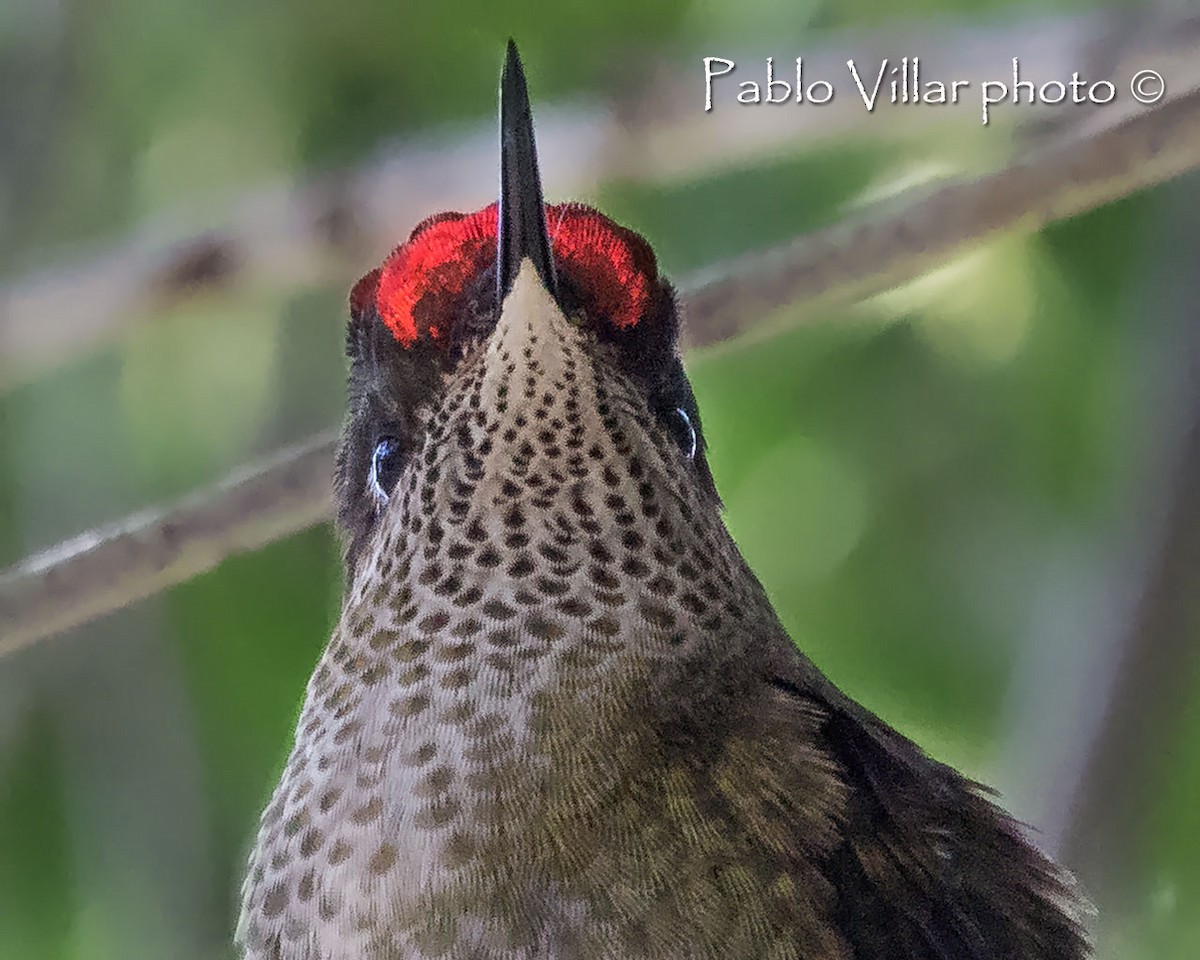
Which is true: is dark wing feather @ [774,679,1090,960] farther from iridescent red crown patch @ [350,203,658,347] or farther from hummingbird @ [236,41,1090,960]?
iridescent red crown patch @ [350,203,658,347]

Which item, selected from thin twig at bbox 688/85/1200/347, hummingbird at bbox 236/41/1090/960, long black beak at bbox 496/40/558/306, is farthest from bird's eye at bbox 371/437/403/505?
thin twig at bbox 688/85/1200/347

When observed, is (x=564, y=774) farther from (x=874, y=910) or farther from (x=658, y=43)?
(x=658, y=43)

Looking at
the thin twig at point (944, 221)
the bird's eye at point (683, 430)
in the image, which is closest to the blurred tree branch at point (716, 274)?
the thin twig at point (944, 221)

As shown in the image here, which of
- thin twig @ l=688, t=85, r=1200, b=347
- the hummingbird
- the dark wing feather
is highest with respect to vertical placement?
thin twig @ l=688, t=85, r=1200, b=347

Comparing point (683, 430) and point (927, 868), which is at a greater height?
point (683, 430)

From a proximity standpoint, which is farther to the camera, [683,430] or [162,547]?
[162,547]

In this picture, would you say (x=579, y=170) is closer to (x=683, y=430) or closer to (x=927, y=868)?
(x=683, y=430)

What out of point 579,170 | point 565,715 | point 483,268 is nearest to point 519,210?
point 483,268
